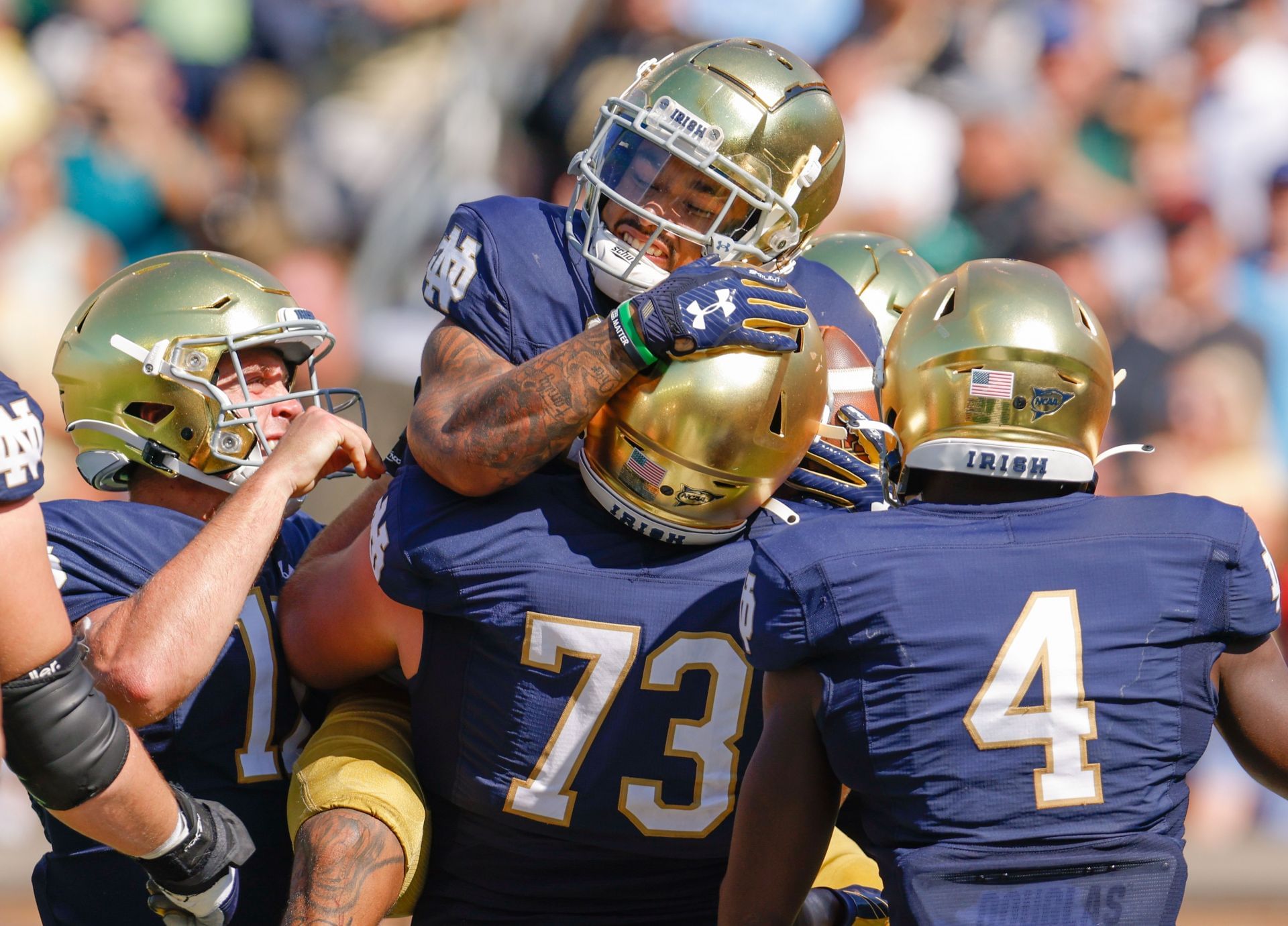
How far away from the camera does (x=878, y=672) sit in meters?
1.89

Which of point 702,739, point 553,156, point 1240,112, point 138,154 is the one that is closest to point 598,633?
point 702,739

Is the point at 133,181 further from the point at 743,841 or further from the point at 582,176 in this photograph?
the point at 743,841

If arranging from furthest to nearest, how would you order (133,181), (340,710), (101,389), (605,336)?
(133,181) → (101,389) → (340,710) → (605,336)

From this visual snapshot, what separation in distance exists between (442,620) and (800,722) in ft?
2.12

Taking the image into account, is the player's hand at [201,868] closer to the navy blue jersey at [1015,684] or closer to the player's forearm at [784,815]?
the player's forearm at [784,815]

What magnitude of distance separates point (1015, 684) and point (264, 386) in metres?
1.66

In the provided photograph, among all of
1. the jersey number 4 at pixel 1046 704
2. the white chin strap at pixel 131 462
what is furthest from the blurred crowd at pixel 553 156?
the jersey number 4 at pixel 1046 704

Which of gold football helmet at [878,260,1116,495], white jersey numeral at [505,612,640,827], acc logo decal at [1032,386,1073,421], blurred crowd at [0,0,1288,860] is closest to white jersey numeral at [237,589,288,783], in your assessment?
white jersey numeral at [505,612,640,827]

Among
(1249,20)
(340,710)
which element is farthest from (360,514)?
(1249,20)

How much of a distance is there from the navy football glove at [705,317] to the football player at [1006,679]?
0.30m

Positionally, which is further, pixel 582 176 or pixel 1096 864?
pixel 582 176

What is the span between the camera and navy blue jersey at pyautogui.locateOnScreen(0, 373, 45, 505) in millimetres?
1732

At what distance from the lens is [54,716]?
72.7 inches

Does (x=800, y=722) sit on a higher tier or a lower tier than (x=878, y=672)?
lower
